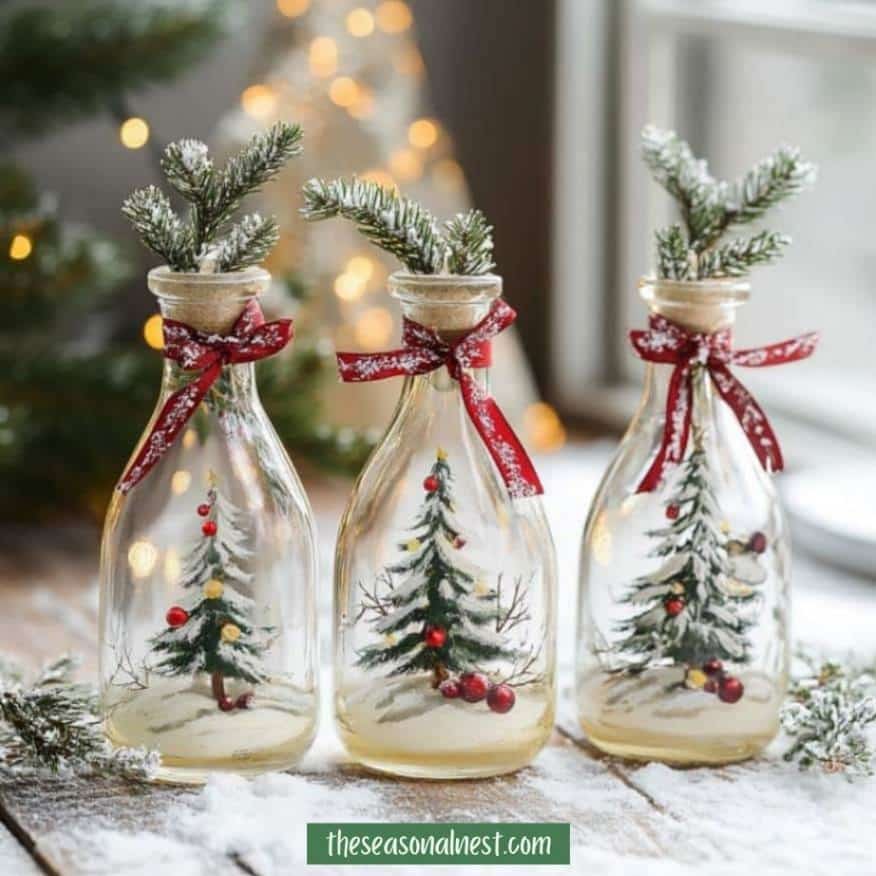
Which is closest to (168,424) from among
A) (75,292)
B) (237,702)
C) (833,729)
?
(237,702)

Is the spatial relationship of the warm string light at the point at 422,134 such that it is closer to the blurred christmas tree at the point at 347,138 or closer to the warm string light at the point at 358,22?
the blurred christmas tree at the point at 347,138

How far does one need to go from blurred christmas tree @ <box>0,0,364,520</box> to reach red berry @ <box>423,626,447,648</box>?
565mm

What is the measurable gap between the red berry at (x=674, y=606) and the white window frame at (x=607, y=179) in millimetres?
837

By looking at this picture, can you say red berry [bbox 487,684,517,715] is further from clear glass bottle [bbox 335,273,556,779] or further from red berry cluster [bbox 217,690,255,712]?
red berry cluster [bbox 217,690,255,712]

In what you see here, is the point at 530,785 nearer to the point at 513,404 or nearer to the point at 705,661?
the point at 705,661

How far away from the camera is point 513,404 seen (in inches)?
70.2

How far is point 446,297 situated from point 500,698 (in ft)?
0.72

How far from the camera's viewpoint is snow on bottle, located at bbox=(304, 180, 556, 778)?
0.92 metres

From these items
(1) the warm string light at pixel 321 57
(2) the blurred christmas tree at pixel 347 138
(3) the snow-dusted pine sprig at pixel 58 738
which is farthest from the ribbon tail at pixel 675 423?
(1) the warm string light at pixel 321 57

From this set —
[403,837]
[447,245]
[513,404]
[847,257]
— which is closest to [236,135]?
[513,404]

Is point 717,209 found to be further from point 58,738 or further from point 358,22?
point 358,22

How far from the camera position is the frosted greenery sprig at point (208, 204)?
0.88m

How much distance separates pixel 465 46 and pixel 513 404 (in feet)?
1.60

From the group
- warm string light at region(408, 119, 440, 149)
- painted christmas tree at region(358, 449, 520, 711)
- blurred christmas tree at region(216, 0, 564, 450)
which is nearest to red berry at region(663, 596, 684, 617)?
painted christmas tree at region(358, 449, 520, 711)
